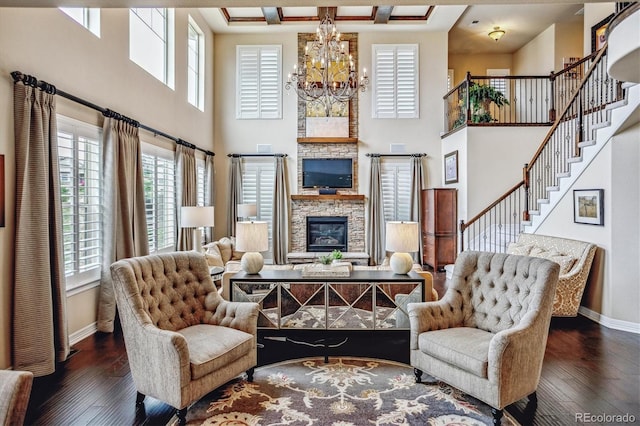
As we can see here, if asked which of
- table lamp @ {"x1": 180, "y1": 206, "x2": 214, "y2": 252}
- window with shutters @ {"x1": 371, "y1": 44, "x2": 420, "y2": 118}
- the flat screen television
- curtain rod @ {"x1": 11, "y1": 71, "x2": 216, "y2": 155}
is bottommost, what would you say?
table lamp @ {"x1": 180, "y1": 206, "x2": 214, "y2": 252}

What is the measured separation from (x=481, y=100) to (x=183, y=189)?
6.20 m

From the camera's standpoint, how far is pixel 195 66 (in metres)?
8.18

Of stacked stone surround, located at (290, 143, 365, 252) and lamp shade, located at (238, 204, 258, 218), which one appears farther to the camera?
stacked stone surround, located at (290, 143, 365, 252)

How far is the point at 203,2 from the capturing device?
288cm

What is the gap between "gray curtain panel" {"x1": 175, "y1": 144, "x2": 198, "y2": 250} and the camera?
6508 millimetres

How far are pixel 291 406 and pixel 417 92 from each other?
804 centimetres

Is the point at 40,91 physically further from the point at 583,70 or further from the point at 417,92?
the point at 583,70

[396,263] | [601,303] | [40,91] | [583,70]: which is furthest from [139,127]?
[583,70]

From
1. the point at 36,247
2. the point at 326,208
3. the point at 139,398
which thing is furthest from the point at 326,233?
the point at 139,398

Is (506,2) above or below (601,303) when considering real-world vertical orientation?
above

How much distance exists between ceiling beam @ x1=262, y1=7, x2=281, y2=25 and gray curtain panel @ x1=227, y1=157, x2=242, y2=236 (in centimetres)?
319

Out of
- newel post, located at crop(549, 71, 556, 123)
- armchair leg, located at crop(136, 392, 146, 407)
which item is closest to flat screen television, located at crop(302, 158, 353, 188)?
newel post, located at crop(549, 71, 556, 123)

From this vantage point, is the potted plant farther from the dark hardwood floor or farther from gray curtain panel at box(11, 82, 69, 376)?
gray curtain panel at box(11, 82, 69, 376)

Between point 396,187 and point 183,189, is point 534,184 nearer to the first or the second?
point 396,187
